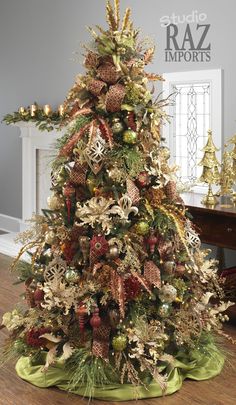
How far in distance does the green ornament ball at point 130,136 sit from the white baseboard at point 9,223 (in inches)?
155

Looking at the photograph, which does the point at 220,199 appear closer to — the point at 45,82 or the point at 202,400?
the point at 202,400

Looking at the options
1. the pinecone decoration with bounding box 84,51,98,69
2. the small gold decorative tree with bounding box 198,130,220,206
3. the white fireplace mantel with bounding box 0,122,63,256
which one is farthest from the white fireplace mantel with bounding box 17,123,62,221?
the pinecone decoration with bounding box 84,51,98,69

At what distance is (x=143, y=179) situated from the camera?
2.94 metres

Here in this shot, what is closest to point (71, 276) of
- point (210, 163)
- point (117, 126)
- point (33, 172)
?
point (117, 126)

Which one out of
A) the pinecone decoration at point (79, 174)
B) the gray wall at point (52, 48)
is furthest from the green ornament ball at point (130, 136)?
the gray wall at point (52, 48)

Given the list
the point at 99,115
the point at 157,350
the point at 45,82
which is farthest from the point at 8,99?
the point at 157,350

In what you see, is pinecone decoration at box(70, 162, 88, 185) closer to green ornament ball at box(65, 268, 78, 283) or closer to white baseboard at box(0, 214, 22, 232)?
green ornament ball at box(65, 268, 78, 283)

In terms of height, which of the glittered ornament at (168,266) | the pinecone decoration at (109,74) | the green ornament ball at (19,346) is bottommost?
the green ornament ball at (19,346)

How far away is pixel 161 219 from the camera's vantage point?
2.94 m

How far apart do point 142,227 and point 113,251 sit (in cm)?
18

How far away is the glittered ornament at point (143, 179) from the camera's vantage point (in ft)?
9.62

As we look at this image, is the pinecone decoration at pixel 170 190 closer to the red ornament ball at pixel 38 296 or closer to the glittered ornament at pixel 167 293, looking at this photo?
the glittered ornament at pixel 167 293

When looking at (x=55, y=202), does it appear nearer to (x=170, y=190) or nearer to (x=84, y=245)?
(x=84, y=245)

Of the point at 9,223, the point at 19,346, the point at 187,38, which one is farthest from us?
the point at 9,223
